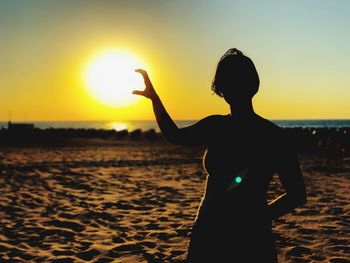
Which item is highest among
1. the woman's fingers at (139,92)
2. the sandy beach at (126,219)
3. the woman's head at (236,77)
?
the woman's head at (236,77)

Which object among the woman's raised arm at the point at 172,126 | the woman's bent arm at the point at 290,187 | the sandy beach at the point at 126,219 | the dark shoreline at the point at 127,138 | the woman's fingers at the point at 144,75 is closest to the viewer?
the woman's bent arm at the point at 290,187

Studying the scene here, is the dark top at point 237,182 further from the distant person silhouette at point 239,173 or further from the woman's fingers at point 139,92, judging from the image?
the woman's fingers at point 139,92

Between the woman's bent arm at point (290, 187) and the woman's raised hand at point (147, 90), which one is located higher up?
the woman's raised hand at point (147, 90)

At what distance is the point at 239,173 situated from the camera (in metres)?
2.12

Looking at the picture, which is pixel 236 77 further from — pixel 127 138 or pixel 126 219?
pixel 127 138

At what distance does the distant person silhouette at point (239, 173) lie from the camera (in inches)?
82.6

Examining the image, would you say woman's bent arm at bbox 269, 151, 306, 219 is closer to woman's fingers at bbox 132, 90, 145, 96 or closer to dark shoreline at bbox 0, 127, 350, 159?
woman's fingers at bbox 132, 90, 145, 96

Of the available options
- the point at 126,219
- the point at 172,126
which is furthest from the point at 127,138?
the point at 172,126

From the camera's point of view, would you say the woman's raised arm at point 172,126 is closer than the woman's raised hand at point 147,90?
Yes

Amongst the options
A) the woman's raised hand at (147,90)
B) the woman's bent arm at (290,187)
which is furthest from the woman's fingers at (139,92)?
the woman's bent arm at (290,187)

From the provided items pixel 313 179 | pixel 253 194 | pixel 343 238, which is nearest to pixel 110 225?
pixel 343 238

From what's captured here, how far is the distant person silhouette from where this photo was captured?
210 centimetres

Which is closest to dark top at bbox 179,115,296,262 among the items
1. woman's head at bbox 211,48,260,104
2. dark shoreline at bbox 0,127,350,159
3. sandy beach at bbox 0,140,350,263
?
woman's head at bbox 211,48,260,104

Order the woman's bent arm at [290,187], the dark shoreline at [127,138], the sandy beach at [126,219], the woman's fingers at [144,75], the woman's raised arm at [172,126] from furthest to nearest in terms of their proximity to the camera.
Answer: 1. the dark shoreline at [127,138]
2. the sandy beach at [126,219]
3. the woman's fingers at [144,75]
4. the woman's raised arm at [172,126]
5. the woman's bent arm at [290,187]
